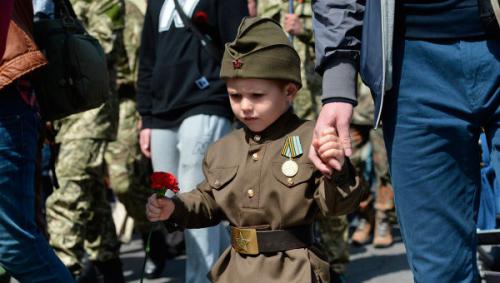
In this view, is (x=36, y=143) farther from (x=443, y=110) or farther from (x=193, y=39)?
(x=443, y=110)

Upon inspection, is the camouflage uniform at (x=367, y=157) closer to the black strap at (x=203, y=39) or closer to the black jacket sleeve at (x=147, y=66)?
the black jacket sleeve at (x=147, y=66)

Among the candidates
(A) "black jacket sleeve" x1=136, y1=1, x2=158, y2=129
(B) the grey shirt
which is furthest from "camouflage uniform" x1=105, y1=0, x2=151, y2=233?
(B) the grey shirt

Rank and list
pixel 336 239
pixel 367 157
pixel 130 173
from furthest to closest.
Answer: pixel 367 157 < pixel 130 173 < pixel 336 239

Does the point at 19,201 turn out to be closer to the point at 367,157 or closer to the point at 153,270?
the point at 153,270

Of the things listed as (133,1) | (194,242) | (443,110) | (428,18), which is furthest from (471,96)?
(133,1)

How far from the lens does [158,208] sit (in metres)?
3.38

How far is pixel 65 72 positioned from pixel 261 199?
114 cm

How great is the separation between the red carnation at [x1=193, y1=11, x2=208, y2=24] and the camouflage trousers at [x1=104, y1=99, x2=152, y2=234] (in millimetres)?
2234

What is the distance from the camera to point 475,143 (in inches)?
105

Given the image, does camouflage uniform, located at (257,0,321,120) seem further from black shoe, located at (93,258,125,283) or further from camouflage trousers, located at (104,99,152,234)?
black shoe, located at (93,258,125,283)

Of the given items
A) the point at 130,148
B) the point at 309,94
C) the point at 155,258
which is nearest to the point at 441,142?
the point at 309,94

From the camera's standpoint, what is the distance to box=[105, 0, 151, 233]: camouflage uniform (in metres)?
6.77

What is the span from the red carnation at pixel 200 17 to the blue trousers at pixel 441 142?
2.17m

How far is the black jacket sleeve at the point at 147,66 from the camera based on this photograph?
5.09 meters
